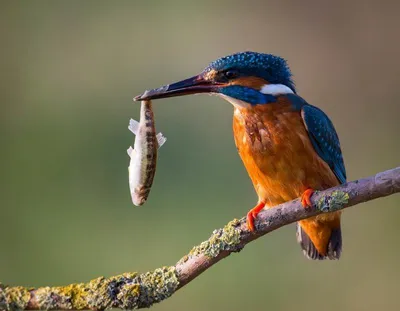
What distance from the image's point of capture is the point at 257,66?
2545 mm

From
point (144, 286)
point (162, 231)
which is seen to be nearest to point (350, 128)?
point (162, 231)

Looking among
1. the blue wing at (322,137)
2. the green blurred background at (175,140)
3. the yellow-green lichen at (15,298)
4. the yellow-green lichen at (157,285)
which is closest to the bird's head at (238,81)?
the blue wing at (322,137)

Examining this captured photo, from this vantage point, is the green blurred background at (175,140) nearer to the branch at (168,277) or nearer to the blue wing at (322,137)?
the blue wing at (322,137)

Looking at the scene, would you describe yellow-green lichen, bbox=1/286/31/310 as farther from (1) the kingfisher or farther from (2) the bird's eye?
(2) the bird's eye

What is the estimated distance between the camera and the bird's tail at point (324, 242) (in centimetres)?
274

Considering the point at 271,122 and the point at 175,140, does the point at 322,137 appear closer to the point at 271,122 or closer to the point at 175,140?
the point at 271,122

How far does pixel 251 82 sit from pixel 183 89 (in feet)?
0.71

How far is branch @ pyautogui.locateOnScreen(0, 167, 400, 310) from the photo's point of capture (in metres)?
1.93

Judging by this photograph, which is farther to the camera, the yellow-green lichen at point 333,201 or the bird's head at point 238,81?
the bird's head at point 238,81

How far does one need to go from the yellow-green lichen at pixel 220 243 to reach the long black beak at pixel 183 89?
1.53 ft

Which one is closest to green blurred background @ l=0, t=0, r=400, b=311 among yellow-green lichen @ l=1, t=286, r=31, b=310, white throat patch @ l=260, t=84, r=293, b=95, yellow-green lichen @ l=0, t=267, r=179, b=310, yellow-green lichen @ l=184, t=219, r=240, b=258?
white throat patch @ l=260, t=84, r=293, b=95

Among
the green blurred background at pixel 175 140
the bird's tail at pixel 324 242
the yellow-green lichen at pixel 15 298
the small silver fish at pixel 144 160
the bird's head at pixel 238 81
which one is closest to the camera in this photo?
the yellow-green lichen at pixel 15 298

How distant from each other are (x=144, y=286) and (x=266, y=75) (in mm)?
861

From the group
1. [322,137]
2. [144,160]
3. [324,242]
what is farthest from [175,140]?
[144,160]
